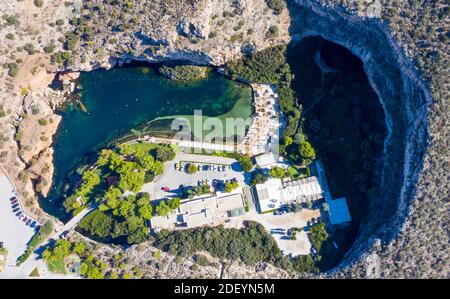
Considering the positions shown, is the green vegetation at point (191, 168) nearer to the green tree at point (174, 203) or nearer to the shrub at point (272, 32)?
the green tree at point (174, 203)

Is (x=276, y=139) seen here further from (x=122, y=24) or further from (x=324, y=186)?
(x=122, y=24)

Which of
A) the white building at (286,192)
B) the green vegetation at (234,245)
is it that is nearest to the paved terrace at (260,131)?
the white building at (286,192)

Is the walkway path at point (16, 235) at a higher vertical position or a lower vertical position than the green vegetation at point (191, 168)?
lower

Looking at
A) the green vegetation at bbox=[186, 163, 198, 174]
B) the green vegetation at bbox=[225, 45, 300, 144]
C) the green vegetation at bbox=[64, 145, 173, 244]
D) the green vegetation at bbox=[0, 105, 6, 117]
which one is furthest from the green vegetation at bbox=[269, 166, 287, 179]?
the green vegetation at bbox=[0, 105, 6, 117]

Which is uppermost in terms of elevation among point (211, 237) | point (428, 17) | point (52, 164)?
point (428, 17)

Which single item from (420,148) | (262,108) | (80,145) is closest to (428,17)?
(420,148)

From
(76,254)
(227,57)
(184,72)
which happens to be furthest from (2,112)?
(227,57)

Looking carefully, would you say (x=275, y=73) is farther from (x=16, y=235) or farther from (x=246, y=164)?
(x=16, y=235)
